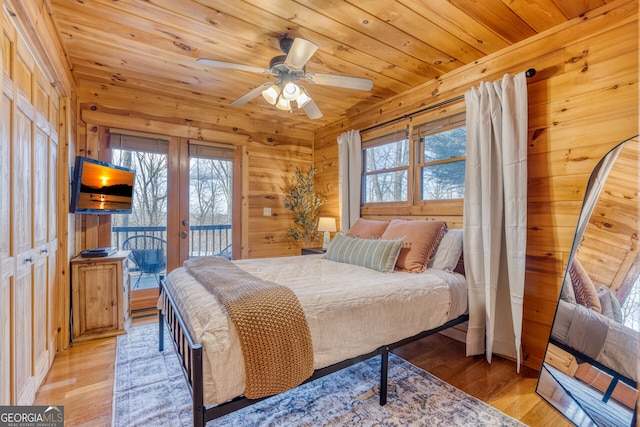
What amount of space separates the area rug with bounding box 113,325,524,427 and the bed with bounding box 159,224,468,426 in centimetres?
17

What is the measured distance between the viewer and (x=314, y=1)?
191cm

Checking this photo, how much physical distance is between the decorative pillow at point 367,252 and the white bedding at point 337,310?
0.36 feet

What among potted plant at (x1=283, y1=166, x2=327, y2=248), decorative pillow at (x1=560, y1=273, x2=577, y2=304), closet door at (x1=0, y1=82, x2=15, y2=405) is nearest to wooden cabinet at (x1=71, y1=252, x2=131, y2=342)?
closet door at (x1=0, y1=82, x2=15, y2=405)

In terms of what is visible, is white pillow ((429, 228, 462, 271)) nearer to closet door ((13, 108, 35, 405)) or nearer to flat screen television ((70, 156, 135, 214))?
closet door ((13, 108, 35, 405))

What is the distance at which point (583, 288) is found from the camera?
71.2 inches

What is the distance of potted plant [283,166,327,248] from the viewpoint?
4418 mm

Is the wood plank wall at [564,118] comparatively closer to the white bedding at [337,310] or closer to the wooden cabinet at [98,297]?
the white bedding at [337,310]

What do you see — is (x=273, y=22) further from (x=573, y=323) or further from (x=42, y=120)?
(x=573, y=323)

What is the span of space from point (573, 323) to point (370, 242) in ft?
4.70

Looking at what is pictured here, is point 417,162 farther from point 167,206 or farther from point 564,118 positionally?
point 167,206

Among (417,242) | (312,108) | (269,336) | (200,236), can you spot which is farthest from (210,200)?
(269,336)

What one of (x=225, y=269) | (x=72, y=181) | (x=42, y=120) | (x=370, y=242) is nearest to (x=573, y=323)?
(x=370, y=242)

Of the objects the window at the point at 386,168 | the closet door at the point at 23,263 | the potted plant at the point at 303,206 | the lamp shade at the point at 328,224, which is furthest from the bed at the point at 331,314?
the potted plant at the point at 303,206

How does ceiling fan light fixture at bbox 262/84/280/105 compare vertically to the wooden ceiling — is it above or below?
below
